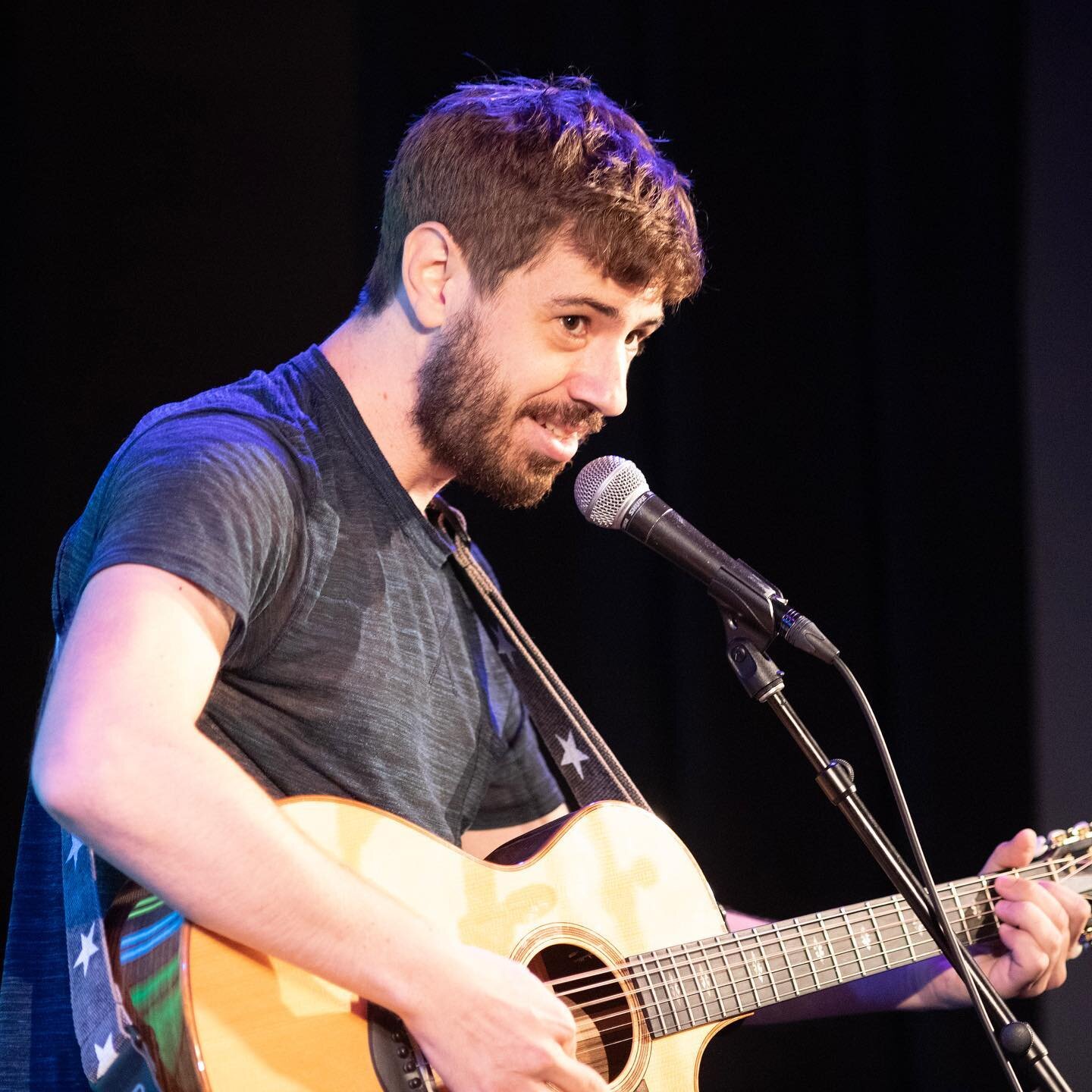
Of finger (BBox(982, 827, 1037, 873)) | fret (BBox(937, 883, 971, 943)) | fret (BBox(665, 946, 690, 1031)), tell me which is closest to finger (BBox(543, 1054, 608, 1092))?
fret (BBox(665, 946, 690, 1031))

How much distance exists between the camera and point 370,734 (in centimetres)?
192

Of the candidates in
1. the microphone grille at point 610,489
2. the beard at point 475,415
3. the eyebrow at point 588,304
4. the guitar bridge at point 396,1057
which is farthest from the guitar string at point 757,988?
the eyebrow at point 588,304

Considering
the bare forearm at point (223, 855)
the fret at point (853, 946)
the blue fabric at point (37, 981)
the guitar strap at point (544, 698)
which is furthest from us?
the guitar strap at point (544, 698)

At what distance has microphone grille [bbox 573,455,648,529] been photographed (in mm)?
1769

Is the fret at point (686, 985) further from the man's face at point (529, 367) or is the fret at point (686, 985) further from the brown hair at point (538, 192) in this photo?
the brown hair at point (538, 192)

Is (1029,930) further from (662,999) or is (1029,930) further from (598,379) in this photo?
(598,379)

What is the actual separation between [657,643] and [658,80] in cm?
155

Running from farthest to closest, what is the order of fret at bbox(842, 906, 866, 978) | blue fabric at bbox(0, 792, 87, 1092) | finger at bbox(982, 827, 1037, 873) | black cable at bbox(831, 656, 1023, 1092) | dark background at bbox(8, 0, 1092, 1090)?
dark background at bbox(8, 0, 1092, 1090), finger at bbox(982, 827, 1037, 873), fret at bbox(842, 906, 866, 978), blue fabric at bbox(0, 792, 87, 1092), black cable at bbox(831, 656, 1023, 1092)

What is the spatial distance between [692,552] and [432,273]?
797 mm

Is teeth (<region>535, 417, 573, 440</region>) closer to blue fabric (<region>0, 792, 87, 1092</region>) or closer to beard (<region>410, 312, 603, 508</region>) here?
beard (<region>410, 312, 603, 508</region>)

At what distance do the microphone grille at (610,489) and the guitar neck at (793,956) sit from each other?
0.74 meters

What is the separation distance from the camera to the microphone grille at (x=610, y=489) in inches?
69.6

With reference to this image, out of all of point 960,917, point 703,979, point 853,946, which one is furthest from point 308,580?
point 960,917

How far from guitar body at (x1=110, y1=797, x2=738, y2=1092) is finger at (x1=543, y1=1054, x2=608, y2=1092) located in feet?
0.57
